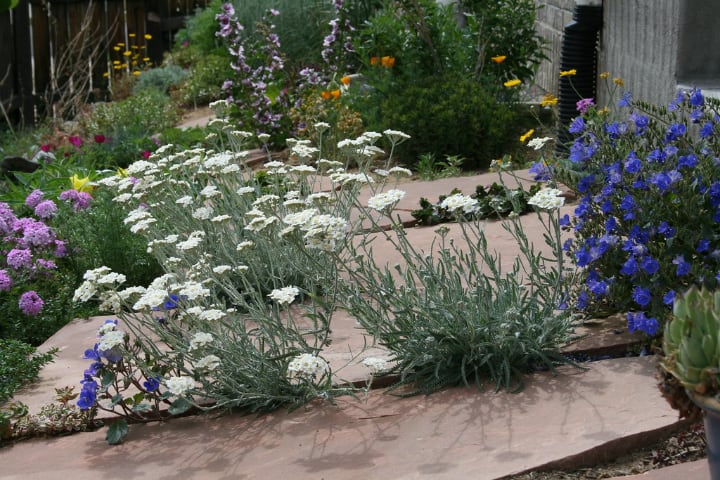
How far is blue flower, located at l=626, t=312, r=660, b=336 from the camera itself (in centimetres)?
286

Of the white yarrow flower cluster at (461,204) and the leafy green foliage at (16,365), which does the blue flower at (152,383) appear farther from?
the white yarrow flower cluster at (461,204)

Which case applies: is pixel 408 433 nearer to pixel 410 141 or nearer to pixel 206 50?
pixel 410 141

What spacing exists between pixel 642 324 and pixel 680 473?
0.64m

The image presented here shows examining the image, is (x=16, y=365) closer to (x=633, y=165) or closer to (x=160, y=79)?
(x=633, y=165)

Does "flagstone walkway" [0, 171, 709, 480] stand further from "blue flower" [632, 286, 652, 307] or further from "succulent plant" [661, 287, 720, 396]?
"succulent plant" [661, 287, 720, 396]

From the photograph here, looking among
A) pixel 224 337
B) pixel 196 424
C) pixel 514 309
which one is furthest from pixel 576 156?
pixel 196 424

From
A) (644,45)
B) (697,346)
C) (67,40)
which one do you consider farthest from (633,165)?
(67,40)

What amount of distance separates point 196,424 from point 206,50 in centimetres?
999

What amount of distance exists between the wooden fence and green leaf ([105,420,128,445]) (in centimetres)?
680

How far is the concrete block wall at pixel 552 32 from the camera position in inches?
291

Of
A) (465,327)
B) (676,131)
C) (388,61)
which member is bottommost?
(465,327)

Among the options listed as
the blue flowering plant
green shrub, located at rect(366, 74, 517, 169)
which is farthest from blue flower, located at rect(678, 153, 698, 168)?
green shrub, located at rect(366, 74, 517, 169)

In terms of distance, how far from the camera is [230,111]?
27.3 feet

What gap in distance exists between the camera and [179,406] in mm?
2994
